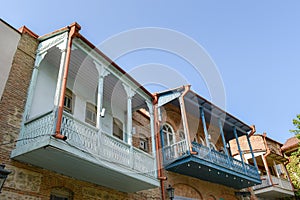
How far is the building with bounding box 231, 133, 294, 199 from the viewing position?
707 inches

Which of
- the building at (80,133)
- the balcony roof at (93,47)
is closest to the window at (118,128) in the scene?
the building at (80,133)

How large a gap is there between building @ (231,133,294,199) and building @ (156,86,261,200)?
329 centimetres

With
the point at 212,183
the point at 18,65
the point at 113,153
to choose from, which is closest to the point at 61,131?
the point at 113,153

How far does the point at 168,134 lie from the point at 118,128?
329 cm

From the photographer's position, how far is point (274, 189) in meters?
17.7

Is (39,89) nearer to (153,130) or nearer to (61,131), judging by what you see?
(61,131)

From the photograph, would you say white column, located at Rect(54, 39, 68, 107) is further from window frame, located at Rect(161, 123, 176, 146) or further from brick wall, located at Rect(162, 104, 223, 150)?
brick wall, located at Rect(162, 104, 223, 150)

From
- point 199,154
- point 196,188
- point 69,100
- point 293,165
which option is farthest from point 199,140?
point 69,100

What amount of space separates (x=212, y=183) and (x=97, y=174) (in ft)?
27.0

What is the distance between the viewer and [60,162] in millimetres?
7375

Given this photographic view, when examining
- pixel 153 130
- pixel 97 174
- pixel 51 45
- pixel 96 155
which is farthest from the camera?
pixel 153 130

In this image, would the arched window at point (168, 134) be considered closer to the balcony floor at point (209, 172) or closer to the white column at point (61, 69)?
the balcony floor at point (209, 172)

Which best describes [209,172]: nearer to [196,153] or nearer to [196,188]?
[196,188]

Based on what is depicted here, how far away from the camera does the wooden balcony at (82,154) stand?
6.83 m
